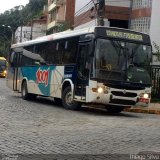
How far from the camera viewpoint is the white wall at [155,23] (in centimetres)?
3734

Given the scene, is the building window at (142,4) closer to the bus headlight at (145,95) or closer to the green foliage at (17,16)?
the bus headlight at (145,95)

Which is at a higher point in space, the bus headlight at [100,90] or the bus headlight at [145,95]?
the bus headlight at [100,90]

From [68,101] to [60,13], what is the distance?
57102 mm

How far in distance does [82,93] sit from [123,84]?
5.03ft

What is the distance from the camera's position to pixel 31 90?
22.8 m

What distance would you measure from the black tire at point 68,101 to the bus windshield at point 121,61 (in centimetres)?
214

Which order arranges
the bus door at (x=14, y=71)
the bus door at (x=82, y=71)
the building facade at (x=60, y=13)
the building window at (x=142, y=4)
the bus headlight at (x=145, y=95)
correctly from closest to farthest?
the bus door at (x=82, y=71) < the bus headlight at (x=145, y=95) < the bus door at (x=14, y=71) < the building window at (x=142, y=4) < the building facade at (x=60, y=13)

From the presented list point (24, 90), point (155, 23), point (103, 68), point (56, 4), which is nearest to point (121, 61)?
point (103, 68)

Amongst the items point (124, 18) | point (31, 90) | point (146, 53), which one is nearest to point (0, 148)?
Result: point (146, 53)

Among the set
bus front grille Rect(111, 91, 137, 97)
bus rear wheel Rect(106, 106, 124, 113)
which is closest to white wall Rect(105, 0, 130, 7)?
bus rear wheel Rect(106, 106, 124, 113)

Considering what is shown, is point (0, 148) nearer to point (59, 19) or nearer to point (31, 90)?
point (31, 90)

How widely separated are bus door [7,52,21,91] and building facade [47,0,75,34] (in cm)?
3718

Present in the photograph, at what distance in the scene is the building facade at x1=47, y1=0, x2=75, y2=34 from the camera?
230ft

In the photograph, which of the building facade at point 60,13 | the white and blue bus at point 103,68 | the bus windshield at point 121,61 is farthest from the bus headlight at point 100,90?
the building facade at point 60,13
